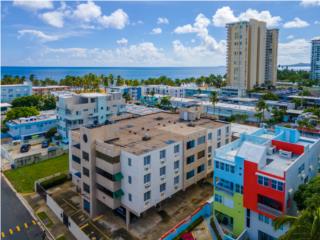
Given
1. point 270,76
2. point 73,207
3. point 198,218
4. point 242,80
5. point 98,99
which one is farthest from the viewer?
point 270,76

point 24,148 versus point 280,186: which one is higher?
point 280,186

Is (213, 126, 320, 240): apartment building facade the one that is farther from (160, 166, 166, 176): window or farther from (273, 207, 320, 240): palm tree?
(273, 207, 320, 240): palm tree

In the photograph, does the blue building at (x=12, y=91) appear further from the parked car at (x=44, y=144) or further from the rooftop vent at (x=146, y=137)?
the rooftop vent at (x=146, y=137)

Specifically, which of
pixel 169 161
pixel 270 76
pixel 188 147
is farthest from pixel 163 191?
pixel 270 76

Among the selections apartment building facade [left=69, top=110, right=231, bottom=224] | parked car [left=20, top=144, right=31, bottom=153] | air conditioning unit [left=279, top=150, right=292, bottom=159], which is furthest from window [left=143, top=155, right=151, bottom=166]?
parked car [left=20, top=144, right=31, bottom=153]

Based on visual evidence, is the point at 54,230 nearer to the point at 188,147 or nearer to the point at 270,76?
the point at 188,147

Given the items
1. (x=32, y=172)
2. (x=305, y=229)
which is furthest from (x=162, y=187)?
(x=32, y=172)

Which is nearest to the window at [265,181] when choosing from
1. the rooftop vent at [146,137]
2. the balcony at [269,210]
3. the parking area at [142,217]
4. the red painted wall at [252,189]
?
the red painted wall at [252,189]

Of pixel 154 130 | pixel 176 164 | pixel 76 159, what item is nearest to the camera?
pixel 176 164

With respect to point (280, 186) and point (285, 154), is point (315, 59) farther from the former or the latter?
point (280, 186)
